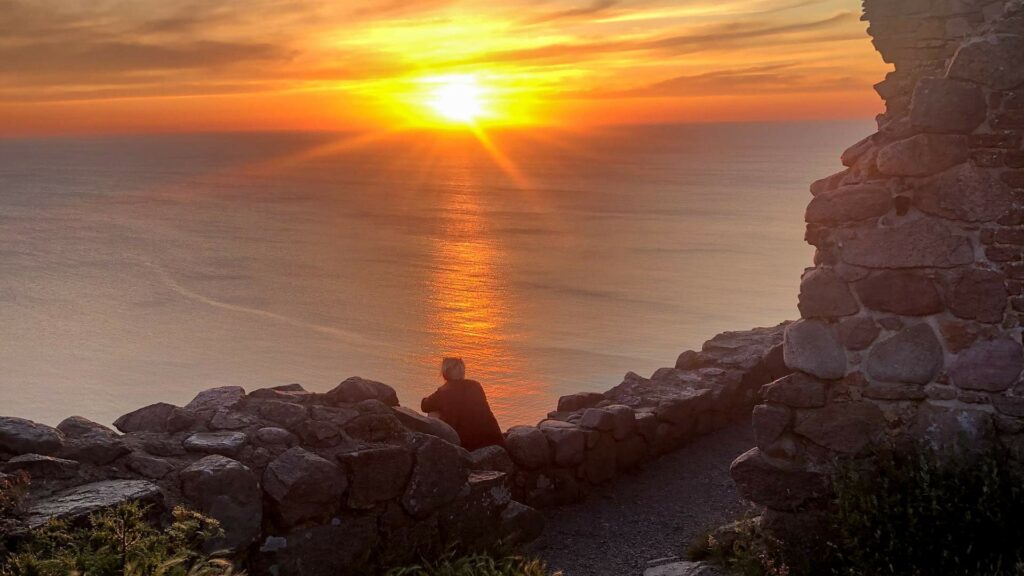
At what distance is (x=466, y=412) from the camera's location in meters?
9.00

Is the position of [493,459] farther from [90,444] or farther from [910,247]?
[910,247]

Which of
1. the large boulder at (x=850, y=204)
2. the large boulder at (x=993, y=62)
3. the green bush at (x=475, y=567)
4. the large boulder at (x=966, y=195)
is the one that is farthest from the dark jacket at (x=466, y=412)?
the large boulder at (x=993, y=62)

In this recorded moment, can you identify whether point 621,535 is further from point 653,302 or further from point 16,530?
point 653,302

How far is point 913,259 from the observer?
621 centimetres

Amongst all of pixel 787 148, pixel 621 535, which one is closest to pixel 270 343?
pixel 621 535

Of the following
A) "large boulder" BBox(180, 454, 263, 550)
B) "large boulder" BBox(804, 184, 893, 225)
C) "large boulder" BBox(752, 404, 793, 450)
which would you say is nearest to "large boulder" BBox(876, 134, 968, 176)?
"large boulder" BBox(804, 184, 893, 225)

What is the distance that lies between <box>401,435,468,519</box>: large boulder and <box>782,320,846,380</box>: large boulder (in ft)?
8.81

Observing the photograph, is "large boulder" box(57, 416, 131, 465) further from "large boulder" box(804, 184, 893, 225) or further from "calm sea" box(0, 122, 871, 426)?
"calm sea" box(0, 122, 871, 426)

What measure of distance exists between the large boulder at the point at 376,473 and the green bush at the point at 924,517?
2709mm

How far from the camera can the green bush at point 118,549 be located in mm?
4992

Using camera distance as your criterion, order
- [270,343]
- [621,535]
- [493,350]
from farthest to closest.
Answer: [270,343] → [493,350] → [621,535]

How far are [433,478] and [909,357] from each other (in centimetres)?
351

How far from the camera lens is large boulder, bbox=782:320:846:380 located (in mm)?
6441

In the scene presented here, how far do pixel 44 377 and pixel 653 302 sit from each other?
1622 cm
